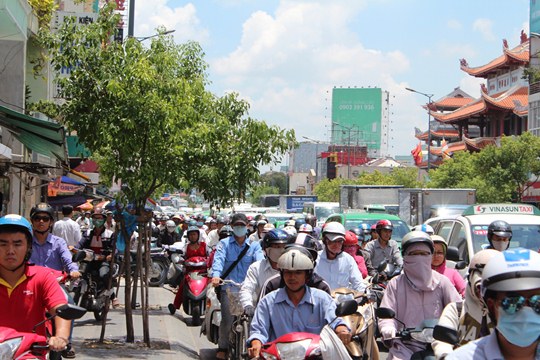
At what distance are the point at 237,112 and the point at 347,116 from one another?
140709 mm

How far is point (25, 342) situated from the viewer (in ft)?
17.7

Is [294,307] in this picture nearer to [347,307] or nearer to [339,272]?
[347,307]

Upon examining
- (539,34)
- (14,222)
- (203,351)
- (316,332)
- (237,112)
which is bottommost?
(203,351)

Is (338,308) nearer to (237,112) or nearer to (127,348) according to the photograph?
(127,348)

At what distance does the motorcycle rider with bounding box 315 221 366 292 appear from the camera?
9.91 meters

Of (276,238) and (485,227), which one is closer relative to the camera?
(276,238)

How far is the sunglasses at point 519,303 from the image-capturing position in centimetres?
340

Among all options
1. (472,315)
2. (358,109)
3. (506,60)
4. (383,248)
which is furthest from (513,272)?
(358,109)

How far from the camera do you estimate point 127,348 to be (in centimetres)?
1231

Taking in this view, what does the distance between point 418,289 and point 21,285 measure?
2.79m

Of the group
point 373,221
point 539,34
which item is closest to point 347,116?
point 539,34

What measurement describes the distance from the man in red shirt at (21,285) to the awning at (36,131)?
6.95 m

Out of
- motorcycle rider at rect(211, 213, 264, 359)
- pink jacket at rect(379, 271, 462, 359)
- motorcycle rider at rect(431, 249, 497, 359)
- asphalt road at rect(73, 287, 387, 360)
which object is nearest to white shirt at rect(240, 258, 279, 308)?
motorcycle rider at rect(211, 213, 264, 359)

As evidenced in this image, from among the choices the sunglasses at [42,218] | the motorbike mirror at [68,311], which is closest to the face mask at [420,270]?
the motorbike mirror at [68,311]
